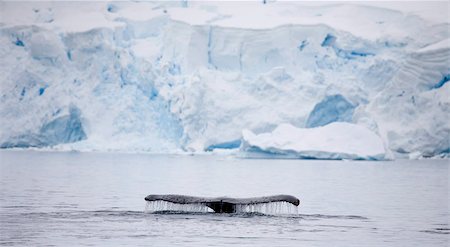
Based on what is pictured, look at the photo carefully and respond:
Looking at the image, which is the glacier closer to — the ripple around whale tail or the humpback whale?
the ripple around whale tail

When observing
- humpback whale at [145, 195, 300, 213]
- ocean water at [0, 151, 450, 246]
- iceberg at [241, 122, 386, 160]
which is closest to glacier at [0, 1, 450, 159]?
iceberg at [241, 122, 386, 160]

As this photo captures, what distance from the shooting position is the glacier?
147 feet

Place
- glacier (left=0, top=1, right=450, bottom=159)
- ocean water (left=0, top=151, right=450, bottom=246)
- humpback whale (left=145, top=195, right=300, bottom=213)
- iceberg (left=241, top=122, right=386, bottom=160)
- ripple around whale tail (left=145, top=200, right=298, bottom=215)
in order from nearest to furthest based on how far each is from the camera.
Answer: ocean water (left=0, top=151, right=450, bottom=246) → humpback whale (left=145, top=195, right=300, bottom=213) → ripple around whale tail (left=145, top=200, right=298, bottom=215) → iceberg (left=241, top=122, right=386, bottom=160) → glacier (left=0, top=1, right=450, bottom=159)

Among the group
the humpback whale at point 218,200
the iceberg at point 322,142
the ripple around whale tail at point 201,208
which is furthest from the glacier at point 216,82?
the humpback whale at point 218,200

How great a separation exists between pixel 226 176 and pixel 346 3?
27.5 m

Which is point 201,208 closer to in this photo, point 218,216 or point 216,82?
point 218,216

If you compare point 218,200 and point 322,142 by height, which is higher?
point 322,142

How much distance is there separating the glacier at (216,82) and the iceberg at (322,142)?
86 centimetres

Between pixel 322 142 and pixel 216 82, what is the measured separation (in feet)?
30.2

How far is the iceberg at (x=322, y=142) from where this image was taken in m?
42.2

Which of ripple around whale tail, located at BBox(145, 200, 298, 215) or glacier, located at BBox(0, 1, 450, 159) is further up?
glacier, located at BBox(0, 1, 450, 159)

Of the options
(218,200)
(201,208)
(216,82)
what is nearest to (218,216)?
(218,200)

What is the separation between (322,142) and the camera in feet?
140

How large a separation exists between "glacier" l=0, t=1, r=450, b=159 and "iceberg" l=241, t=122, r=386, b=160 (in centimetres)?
86
